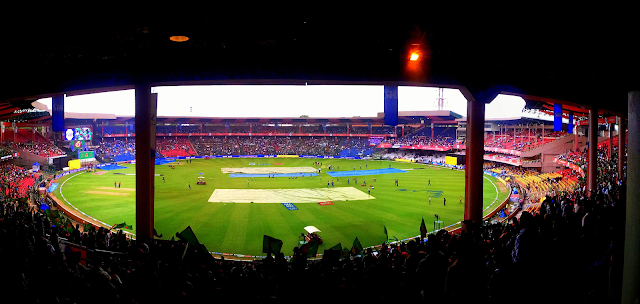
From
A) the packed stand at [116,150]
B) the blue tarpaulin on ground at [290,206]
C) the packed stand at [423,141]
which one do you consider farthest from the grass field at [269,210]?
the packed stand at [423,141]

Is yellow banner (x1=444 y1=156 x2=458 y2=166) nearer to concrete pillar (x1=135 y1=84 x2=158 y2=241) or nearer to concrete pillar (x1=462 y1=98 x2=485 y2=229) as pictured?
Result: concrete pillar (x1=462 y1=98 x2=485 y2=229)

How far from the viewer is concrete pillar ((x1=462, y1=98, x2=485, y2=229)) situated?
33.4 feet

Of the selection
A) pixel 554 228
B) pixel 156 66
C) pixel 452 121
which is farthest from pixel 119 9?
pixel 452 121

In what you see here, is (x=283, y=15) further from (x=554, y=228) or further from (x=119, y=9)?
(x=554, y=228)

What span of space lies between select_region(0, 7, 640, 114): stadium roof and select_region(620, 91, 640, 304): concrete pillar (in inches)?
14.8

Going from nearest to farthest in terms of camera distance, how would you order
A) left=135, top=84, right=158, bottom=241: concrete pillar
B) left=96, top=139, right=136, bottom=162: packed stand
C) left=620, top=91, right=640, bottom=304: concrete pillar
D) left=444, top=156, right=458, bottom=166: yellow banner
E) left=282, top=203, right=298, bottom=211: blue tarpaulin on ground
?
left=620, top=91, right=640, bottom=304: concrete pillar → left=135, top=84, right=158, bottom=241: concrete pillar → left=282, top=203, right=298, bottom=211: blue tarpaulin on ground → left=444, top=156, right=458, bottom=166: yellow banner → left=96, top=139, right=136, bottom=162: packed stand

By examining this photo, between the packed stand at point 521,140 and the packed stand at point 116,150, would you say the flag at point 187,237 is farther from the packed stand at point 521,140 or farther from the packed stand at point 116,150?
the packed stand at point 116,150

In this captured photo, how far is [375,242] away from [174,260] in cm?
1481

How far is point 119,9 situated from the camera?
5297 millimetres

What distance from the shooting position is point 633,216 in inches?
141

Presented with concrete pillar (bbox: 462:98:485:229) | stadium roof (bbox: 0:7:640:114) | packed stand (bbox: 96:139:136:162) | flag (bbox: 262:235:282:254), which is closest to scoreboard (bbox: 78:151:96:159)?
packed stand (bbox: 96:139:136:162)

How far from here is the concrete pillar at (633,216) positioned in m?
3.50

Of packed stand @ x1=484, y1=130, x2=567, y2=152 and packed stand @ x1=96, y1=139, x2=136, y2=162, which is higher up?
packed stand @ x1=484, y1=130, x2=567, y2=152

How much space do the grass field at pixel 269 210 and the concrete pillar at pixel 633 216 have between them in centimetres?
1524
